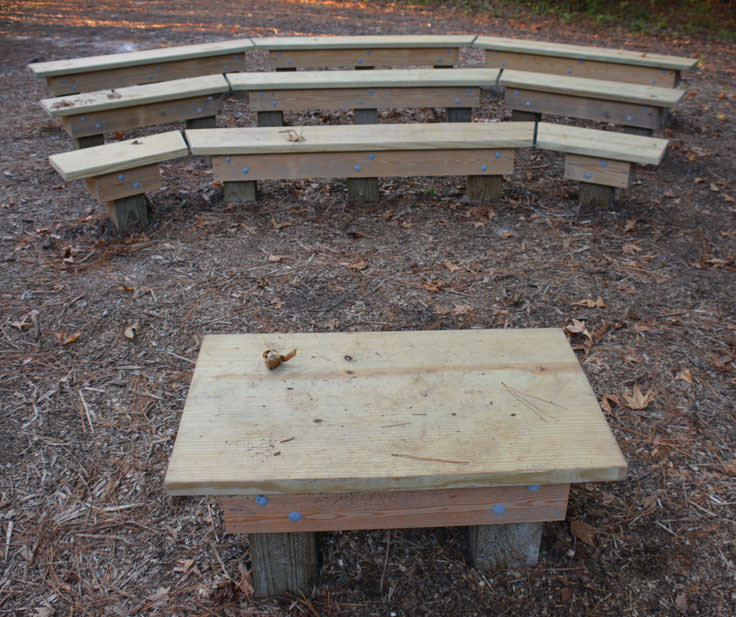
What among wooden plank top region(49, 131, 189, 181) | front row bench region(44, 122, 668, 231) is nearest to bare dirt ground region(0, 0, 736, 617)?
front row bench region(44, 122, 668, 231)

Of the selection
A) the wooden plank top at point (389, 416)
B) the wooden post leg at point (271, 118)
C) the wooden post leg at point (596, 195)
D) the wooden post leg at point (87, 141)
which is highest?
the wooden plank top at point (389, 416)

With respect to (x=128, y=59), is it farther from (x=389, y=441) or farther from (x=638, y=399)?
(x=389, y=441)

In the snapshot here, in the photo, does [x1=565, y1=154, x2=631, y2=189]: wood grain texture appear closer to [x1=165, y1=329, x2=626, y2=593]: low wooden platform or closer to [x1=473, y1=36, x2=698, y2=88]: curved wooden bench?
[x1=473, y1=36, x2=698, y2=88]: curved wooden bench

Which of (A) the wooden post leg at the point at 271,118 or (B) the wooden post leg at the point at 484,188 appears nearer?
(B) the wooden post leg at the point at 484,188

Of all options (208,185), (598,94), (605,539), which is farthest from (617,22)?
(605,539)

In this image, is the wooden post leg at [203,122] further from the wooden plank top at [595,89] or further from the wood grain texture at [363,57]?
the wooden plank top at [595,89]

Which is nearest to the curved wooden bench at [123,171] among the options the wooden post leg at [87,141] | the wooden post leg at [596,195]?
the wooden post leg at [87,141]

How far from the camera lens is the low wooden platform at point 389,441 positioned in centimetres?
194

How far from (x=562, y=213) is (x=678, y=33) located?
24.8ft

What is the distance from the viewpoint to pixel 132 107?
5.66 m

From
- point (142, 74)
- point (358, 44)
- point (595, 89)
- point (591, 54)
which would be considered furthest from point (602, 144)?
point (142, 74)

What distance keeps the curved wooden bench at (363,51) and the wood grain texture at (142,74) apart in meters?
0.41

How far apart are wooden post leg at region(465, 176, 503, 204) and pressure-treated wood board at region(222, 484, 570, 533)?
125 inches

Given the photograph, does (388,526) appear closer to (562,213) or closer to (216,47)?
(562,213)
